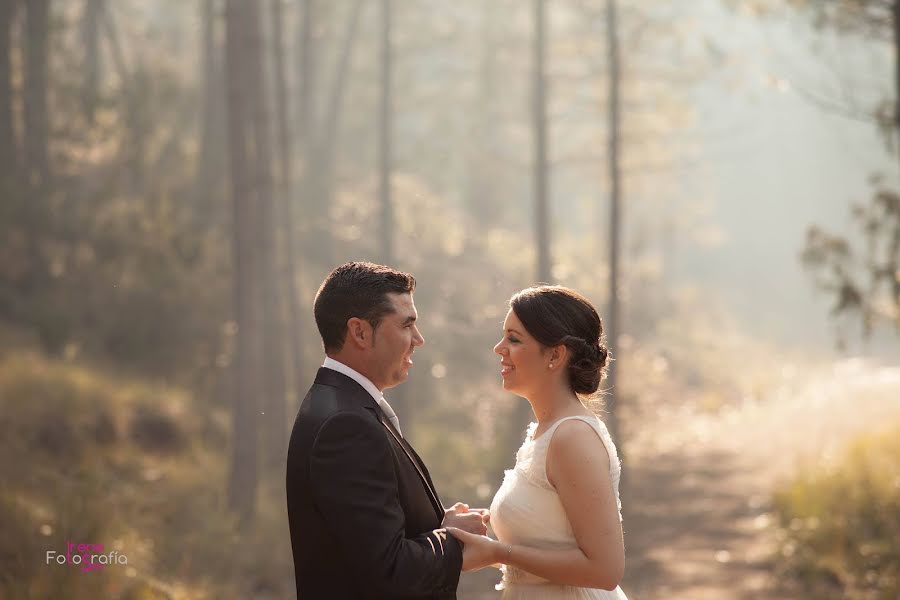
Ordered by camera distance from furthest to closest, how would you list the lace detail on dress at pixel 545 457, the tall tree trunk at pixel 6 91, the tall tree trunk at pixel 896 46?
1. the tall tree trunk at pixel 6 91
2. the tall tree trunk at pixel 896 46
3. the lace detail on dress at pixel 545 457

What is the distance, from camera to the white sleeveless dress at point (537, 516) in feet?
13.3

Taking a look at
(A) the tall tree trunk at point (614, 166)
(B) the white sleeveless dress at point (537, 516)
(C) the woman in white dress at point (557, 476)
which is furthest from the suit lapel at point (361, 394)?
(A) the tall tree trunk at point (614, 166)

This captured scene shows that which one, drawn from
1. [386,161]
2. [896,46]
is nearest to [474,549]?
[896,46]

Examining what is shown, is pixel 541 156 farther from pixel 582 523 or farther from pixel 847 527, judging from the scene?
pixel 582 523

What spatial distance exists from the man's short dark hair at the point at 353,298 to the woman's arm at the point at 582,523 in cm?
85

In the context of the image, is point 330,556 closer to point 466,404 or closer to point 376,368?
point 376,368

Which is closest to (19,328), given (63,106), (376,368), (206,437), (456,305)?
(206,437)

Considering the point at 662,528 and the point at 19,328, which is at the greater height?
A: the point at 19,328

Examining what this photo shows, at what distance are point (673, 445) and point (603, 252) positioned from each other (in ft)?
59.0

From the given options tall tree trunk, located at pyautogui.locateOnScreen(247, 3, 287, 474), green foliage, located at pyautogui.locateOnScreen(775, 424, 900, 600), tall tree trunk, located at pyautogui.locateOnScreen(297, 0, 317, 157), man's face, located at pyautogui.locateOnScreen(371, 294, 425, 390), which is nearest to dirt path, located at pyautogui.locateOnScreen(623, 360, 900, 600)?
green foliage, located at pyautogui.locateOnScreen(775, 424, 900, 600)

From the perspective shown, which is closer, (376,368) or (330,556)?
(330,556)

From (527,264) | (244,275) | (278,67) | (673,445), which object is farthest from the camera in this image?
(527,264)

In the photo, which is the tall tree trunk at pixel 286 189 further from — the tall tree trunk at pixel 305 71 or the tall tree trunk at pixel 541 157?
the tall tree trunk at pixel 305 71

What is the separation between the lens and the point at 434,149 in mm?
42312
